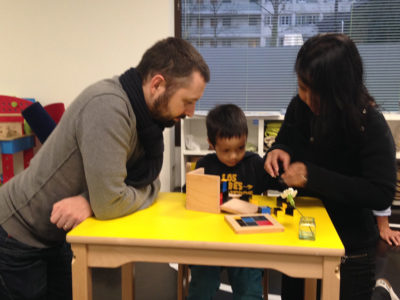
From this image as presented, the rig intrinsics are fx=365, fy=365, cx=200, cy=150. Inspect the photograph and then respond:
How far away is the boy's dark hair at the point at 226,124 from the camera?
1786 mm

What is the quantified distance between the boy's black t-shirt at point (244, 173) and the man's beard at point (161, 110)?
0.62m

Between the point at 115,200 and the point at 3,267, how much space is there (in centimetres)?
45

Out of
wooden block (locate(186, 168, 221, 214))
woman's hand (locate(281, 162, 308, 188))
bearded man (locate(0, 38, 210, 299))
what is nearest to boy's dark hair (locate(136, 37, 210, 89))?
→ bearded man (locate(0, 38, 210, 299))

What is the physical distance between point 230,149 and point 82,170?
82 centimetres

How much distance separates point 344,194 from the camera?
3.84 feet

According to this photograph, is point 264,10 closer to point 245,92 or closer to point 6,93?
point 245,92

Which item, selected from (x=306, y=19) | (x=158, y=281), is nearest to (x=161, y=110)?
(x=158, y=281)

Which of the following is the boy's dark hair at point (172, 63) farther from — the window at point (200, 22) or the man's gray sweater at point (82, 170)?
the window at point (200, 22)

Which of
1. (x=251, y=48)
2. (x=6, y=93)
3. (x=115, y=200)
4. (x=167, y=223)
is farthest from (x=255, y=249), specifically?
(x=6, y=93)

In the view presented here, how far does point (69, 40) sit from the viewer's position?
141 inches

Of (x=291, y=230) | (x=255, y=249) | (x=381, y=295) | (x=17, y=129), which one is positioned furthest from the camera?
(x=17, y=129)

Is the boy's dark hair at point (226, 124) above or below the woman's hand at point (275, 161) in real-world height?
above

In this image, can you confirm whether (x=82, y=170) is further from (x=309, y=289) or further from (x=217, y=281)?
(x=309, y=289)

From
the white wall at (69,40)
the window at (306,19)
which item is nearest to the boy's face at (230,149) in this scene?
the white wall at (69,40)
